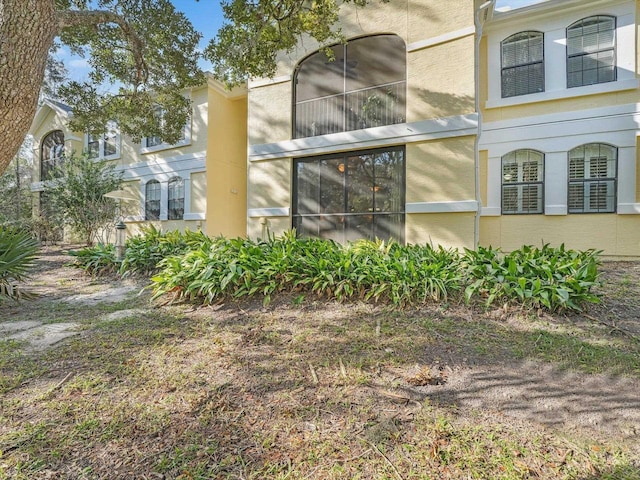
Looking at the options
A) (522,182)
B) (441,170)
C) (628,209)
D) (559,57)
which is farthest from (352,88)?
(628,209)

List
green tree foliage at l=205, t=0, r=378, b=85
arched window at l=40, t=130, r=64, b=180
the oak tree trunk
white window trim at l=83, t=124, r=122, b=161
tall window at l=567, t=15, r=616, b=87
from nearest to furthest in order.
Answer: the oak tree trunk < green tree foliage at l=205, t=0, r=378, b=85 < tall window at l=567, t=15, r=616, b=87 < white window trim at l=83, t=124, r=122, b=161 < arched window at l=40, t=130, r=64, b=180

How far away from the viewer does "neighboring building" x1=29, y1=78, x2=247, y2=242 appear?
11906mm

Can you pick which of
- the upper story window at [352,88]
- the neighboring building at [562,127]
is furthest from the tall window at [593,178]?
the upper story window at [352,88]

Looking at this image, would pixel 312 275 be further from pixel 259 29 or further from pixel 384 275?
pixel 259 29

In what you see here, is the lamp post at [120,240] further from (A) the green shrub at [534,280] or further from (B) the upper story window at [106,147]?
(B) the upper story window at [106,147]

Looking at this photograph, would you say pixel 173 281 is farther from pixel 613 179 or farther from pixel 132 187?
pixel 132 187

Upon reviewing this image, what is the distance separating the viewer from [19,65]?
3.02 m

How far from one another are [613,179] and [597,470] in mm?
8711

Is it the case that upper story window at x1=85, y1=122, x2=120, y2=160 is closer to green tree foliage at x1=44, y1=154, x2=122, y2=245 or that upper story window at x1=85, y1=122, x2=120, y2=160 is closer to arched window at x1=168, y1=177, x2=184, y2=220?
green tree foliage at x1=44, y1=154, x2=122, y2=245

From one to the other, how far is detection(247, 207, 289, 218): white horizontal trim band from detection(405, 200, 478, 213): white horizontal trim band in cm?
333

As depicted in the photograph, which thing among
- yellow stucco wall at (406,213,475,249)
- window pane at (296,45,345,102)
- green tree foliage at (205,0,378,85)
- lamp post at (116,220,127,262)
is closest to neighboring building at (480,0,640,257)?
yellow stucco wall at (406,213,475,249)

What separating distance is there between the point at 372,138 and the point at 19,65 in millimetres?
6450

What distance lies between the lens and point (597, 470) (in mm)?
1735

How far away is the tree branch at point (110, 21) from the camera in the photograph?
525 centimetres
